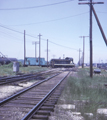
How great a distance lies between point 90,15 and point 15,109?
17.1m

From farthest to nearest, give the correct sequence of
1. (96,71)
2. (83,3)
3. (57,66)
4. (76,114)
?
1. (57,66)
2. (96,71)
3. (83,3)
4. (76,114)

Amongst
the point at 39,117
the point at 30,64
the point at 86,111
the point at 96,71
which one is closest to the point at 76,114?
the point at 86,111

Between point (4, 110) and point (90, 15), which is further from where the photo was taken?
point (90, 15)

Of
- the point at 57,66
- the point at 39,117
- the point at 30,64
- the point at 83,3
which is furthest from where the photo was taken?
the point at 30,64

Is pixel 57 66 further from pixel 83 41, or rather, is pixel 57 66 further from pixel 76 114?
pixel 76 114

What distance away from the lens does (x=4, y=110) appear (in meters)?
6.52

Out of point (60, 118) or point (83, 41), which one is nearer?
point (60, 118)

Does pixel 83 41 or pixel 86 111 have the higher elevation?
pixel 83 41

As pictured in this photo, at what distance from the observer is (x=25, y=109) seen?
22.2ft

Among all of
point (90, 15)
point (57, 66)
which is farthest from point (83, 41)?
point (90, 15)

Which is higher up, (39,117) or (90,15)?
(90,15)

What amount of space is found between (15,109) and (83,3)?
16.6m

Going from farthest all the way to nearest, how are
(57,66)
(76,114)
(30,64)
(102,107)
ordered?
(30,64)
(57,66)
(102,107)
(76,114)

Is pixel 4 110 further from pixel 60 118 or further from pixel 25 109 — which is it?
pixel 60 118
